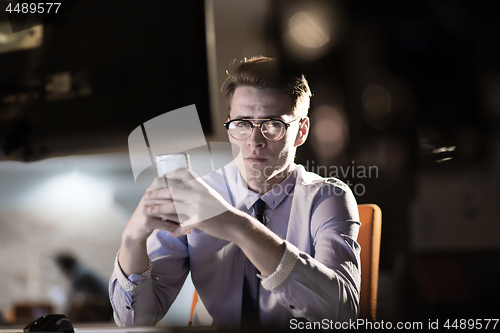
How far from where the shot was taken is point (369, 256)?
39.0 inches

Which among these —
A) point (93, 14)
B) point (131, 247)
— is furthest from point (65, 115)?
point (131, 247)

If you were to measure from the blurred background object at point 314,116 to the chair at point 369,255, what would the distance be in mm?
23

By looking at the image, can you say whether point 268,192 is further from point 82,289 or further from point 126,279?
A: point 82,289

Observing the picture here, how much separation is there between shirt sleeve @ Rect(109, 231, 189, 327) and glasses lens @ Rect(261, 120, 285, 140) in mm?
409

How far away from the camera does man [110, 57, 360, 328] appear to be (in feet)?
2.97

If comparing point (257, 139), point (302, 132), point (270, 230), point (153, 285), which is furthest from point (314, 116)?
point (153, 285)

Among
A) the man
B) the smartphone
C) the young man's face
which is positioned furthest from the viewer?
the young man's face

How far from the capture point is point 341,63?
997 millimetres

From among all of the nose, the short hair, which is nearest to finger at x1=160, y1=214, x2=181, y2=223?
the nose

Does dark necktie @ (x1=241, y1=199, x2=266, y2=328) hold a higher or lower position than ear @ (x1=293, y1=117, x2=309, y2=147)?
lower

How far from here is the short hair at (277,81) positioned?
1.02 meters

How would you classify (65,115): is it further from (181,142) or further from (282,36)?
(282,36)

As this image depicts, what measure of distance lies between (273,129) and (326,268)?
399 mm

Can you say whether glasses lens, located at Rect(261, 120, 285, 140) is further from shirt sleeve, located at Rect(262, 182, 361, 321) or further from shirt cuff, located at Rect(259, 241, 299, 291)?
shirt cuff, located at Rect(259, 241, 299, 291)
